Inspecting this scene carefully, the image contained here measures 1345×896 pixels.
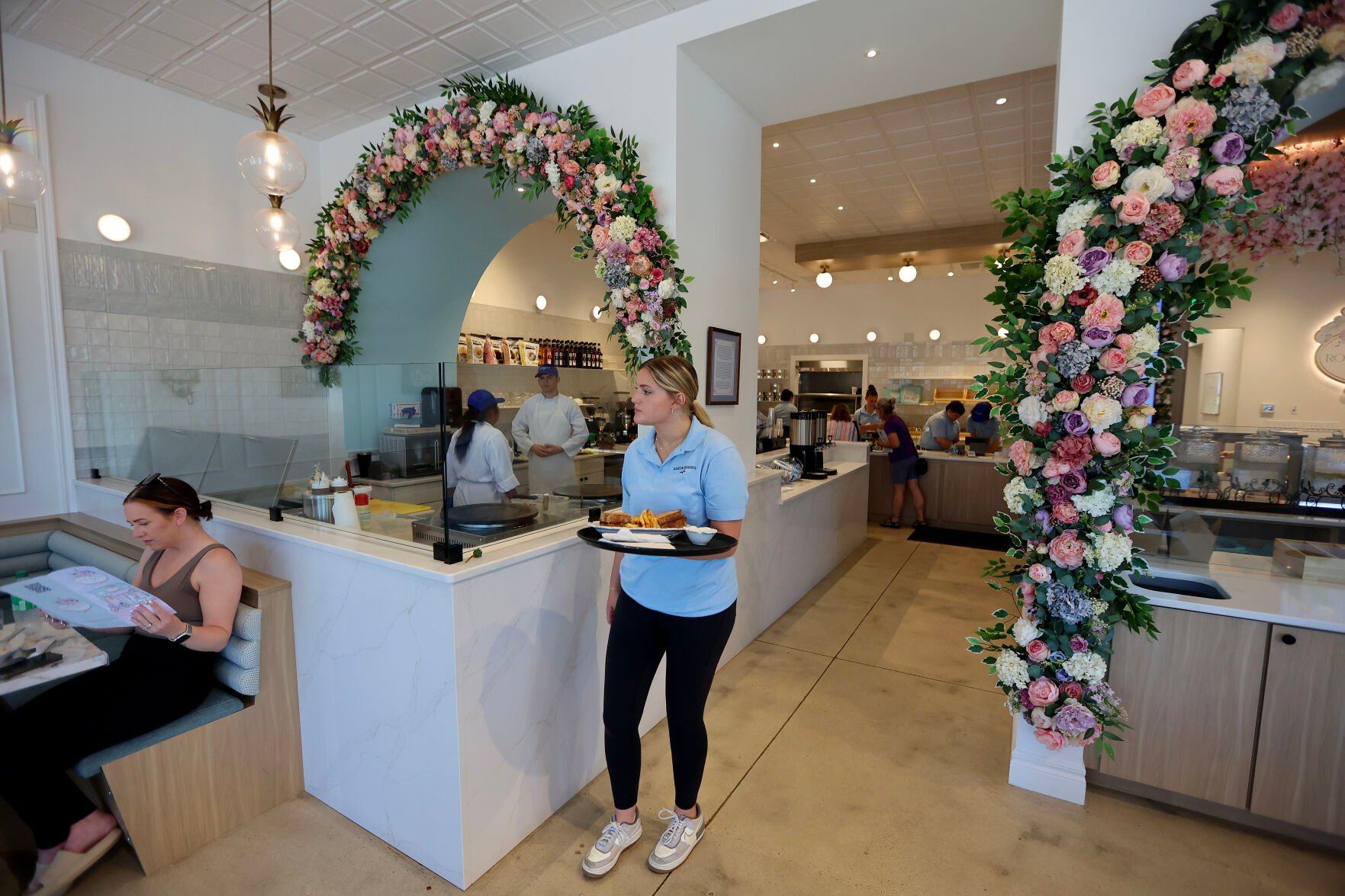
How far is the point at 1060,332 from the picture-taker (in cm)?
216

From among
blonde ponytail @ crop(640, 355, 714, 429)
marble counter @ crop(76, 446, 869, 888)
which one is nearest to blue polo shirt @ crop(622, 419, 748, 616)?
blonde ponytail @ crop(640, 355, 714, 429)

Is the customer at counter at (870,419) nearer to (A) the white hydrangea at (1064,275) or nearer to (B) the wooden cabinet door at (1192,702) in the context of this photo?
(B) the wooden cabinet door at (1192,702)

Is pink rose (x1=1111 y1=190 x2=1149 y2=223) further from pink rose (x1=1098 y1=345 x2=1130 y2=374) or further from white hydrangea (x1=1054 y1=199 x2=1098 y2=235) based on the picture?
pink rose (x1=1098 y1=345 x2=1130 y2=374)

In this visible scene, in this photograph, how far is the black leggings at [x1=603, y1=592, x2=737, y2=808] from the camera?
2027mm

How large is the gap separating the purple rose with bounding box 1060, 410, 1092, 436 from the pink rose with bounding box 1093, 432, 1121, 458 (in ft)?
0.15

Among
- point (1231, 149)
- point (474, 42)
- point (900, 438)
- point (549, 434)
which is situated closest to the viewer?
point (1231, 149)

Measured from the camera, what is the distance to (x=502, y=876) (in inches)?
83.5

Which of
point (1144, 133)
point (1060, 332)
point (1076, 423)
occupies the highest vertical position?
point (1144, 133)

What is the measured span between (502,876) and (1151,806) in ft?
8.44

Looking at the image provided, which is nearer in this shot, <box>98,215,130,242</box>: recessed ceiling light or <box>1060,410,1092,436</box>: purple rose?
<box>1060,410,1092,436</box>: purple rose

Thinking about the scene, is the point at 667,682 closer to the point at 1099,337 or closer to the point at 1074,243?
the point at 1099,337

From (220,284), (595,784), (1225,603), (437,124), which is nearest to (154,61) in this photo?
(220,284)

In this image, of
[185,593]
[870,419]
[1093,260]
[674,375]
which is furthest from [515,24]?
[870,419]

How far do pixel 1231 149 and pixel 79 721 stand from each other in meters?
4.15
